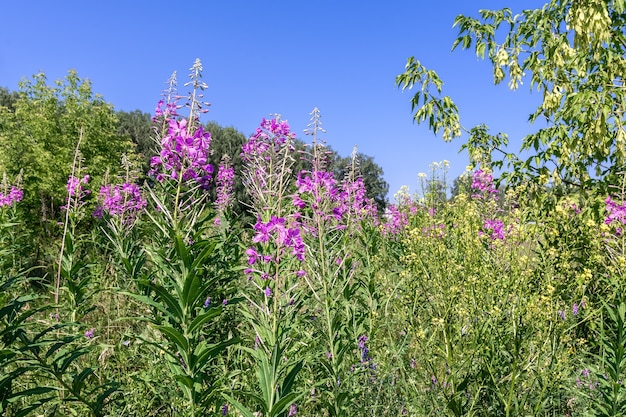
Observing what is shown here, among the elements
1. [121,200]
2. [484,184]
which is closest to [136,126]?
[121,200]

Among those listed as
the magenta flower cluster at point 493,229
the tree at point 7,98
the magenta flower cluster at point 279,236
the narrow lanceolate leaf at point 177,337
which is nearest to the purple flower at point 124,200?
the magenta flower cluster at point 279,236

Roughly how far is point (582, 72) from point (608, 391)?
4.35 metres

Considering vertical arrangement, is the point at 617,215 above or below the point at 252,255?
above

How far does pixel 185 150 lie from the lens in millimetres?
2721

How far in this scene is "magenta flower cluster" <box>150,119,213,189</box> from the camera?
2.73 meters

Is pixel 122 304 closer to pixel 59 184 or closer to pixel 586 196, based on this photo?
pixel 586 196

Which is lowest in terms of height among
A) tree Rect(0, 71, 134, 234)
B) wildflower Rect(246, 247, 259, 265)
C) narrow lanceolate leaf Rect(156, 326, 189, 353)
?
narrow lanceolate leaf Rect(156, 326, 189, 353)

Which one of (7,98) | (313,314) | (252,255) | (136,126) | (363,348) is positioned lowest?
(363,348)

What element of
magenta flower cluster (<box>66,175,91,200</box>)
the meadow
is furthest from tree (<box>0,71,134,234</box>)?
the meadow

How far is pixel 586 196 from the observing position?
5.66m

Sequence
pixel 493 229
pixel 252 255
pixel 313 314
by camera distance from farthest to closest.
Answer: pixel 493 229, pixel 313 314, pixel 252 255

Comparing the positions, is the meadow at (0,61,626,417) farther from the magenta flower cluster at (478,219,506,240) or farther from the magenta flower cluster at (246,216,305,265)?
the magenta flower cluster at (478,219,506,240)

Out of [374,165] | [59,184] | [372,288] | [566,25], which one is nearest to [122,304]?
[372,288]

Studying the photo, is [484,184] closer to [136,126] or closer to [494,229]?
[494,229]
